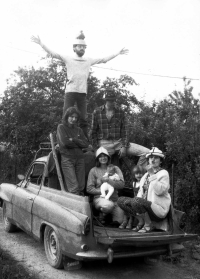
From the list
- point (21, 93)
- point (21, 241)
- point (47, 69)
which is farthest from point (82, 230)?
point (47, 69)

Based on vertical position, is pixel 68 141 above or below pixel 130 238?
above

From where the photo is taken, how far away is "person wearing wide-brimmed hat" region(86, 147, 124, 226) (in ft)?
17.8

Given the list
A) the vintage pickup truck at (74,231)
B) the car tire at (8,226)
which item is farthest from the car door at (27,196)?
the car tire at (8,226)

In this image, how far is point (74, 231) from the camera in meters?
4.45

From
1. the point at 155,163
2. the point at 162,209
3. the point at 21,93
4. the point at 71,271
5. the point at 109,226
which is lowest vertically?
the point at 71,271

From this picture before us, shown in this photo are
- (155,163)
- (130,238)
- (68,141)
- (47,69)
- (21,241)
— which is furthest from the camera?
(47,69)

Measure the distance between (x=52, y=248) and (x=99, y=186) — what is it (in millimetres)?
1227

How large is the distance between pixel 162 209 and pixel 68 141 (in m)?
1.84

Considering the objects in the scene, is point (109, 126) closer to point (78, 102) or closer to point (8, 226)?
point (78, 102)

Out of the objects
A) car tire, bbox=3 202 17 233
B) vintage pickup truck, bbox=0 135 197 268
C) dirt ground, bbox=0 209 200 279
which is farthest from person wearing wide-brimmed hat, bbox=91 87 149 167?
car tire, bbox=3 202 17 233

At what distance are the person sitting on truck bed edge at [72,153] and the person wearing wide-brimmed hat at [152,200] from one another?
0.97 metres

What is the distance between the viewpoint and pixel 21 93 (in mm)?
14266

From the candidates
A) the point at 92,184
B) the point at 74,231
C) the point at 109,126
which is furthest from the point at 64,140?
the point at 74,231

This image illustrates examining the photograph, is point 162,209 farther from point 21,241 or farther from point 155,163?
point 21,241
